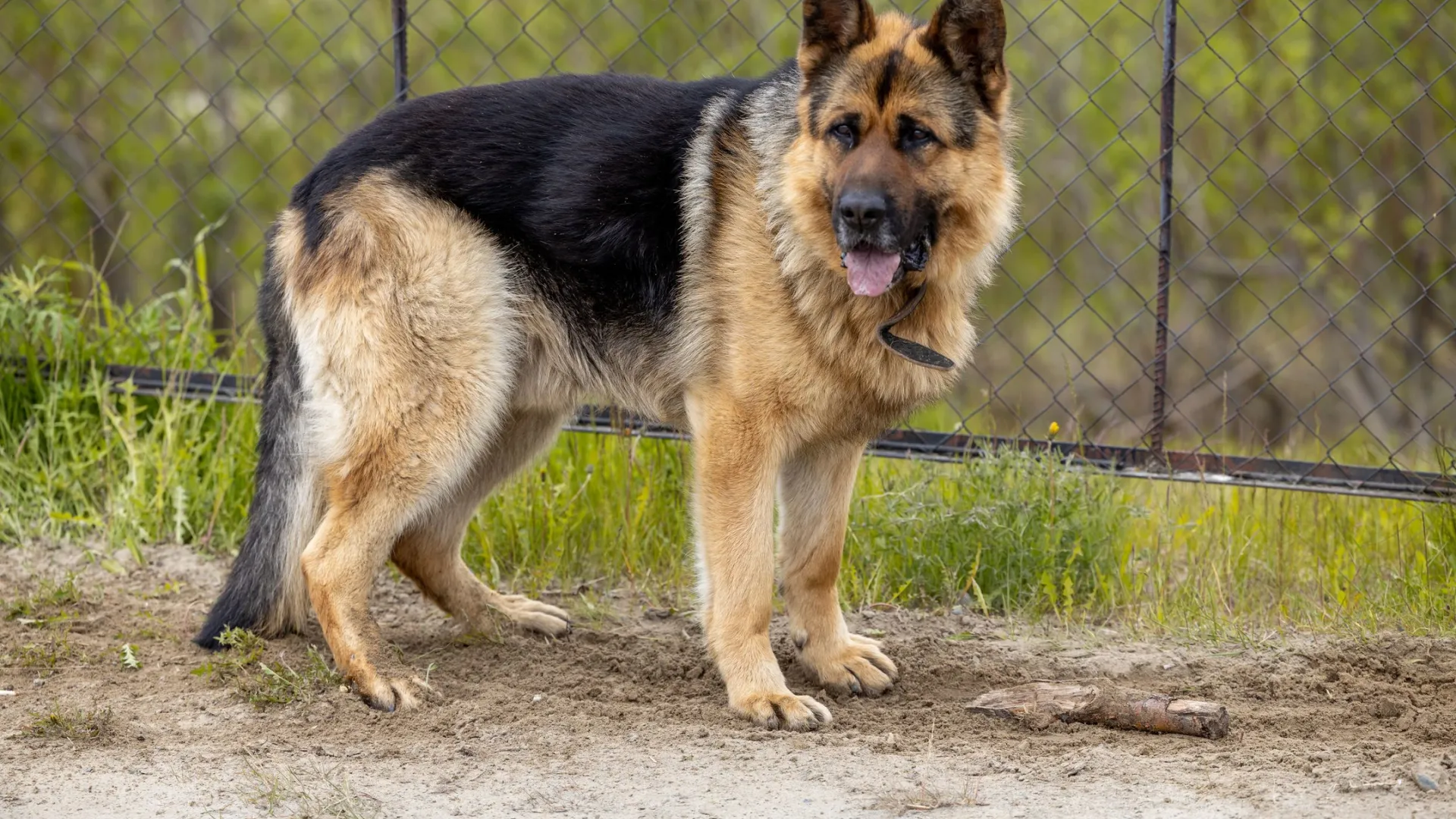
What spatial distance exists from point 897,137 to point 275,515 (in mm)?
2108

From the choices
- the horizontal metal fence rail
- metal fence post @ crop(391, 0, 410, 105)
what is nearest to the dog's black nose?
the horizontal metal fence rail

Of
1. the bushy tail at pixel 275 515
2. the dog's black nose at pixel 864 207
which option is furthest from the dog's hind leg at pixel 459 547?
the dog's black nose at pixel 864 207

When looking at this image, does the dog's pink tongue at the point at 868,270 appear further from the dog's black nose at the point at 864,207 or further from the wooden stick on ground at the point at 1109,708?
the wooden stick on ground at the point at 1109,708

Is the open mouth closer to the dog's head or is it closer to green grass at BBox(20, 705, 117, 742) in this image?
the dog's head

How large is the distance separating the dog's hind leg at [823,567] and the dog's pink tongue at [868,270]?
2.00ft

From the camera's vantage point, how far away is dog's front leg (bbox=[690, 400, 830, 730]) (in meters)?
3.50

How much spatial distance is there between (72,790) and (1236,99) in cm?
967

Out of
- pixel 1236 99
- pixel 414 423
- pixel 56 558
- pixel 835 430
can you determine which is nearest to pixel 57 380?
pixel 56 558

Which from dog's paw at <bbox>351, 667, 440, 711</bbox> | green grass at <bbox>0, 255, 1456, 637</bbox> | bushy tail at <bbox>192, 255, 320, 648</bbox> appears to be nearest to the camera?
dog's paw at <bbox>351, 667, 440, 711</bbox>

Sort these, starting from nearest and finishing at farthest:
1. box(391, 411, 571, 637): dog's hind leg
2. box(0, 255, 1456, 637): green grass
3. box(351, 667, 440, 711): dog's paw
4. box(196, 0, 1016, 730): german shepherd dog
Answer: box(196, 0, 1016, 730): german shepherd dog
box(351, 667, 440, 711): dog's paw
box(391, 411, 571, 637): dog's hind leg
box(0, 255, 1456, 637): green grass

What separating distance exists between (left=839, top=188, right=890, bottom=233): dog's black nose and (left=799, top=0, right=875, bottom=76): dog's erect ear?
1.57ft

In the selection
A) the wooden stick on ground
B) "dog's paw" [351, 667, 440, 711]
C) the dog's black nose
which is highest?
the dog's black nose

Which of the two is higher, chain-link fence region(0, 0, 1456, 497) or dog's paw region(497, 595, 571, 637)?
chain-link fence region(0, 0, 1456, 497)

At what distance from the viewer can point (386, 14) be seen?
1430 centimetres
